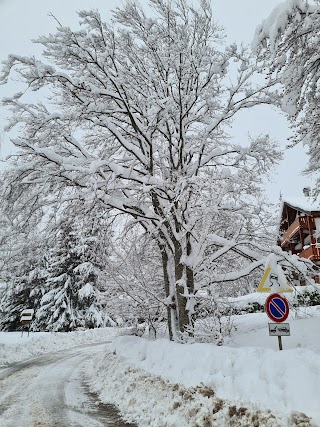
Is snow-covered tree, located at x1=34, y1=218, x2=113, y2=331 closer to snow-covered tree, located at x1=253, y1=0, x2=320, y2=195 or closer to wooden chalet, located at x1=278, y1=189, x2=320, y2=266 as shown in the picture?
wooden chalet, located at x1=278, y1=189, x2=320, y2=266

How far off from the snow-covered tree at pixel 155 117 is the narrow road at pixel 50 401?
2.82 meters

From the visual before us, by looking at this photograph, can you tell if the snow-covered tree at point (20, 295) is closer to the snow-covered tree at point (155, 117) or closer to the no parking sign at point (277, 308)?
the snow-covered tree at point (155, 117)

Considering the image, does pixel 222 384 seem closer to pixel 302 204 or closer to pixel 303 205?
pixel 303 205

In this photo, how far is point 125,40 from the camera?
10.2 meters

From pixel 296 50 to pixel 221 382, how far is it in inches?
188

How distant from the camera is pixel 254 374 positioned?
470 centimetres

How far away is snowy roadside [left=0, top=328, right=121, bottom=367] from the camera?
17.2m

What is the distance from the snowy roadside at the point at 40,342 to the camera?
679 inches

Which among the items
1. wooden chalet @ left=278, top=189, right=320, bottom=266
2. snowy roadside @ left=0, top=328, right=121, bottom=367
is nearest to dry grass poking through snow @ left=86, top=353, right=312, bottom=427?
snowy roadside @ left=0, top=328, right=121, bottom=367

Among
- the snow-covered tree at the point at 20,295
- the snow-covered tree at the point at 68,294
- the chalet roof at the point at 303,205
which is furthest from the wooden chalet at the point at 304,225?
the snow-covered tree at the point at 20,295

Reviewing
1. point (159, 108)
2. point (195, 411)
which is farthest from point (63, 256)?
point (195, 411)

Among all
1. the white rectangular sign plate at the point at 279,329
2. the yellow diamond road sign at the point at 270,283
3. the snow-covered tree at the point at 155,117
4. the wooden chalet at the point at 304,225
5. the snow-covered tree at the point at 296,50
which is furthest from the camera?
the wooden chalet at the point at 304,225

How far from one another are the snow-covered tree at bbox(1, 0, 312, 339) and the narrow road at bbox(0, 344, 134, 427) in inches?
111

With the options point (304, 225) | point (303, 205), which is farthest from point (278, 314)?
point (304, 225)
